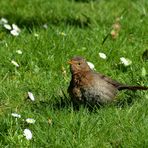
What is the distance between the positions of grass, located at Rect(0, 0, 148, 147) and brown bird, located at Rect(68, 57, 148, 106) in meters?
0.11

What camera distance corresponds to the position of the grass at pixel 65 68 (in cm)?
518

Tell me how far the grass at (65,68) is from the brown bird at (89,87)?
11 centimetres

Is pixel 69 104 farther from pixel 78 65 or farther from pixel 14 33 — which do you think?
pixel 14 33

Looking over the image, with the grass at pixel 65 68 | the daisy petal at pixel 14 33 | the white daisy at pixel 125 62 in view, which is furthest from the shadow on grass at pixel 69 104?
the daisy petal at pixel 14 33

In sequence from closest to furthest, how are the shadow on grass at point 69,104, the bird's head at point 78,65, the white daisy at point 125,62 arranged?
the shadow on grass at point 69,104 < the bird's head at point 78,65 < the white daisy at point 125,62

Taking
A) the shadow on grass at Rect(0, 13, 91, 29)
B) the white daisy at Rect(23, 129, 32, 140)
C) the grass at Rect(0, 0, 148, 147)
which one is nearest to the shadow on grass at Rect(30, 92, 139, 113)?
the grass at Rect(0, 0, 148, 147)

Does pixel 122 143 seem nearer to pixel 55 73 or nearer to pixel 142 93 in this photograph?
pixel 142 93

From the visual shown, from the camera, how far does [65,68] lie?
6895mm

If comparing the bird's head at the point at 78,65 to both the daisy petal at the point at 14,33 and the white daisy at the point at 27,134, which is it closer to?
→ the white daisy at the point at 27,134

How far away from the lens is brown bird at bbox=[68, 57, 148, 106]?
5719 millimetres

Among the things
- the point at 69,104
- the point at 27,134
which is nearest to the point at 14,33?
the point at 69,104

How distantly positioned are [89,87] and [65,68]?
46.8 inches

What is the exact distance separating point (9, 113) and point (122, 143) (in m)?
1.16

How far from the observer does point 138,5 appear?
920 cm
